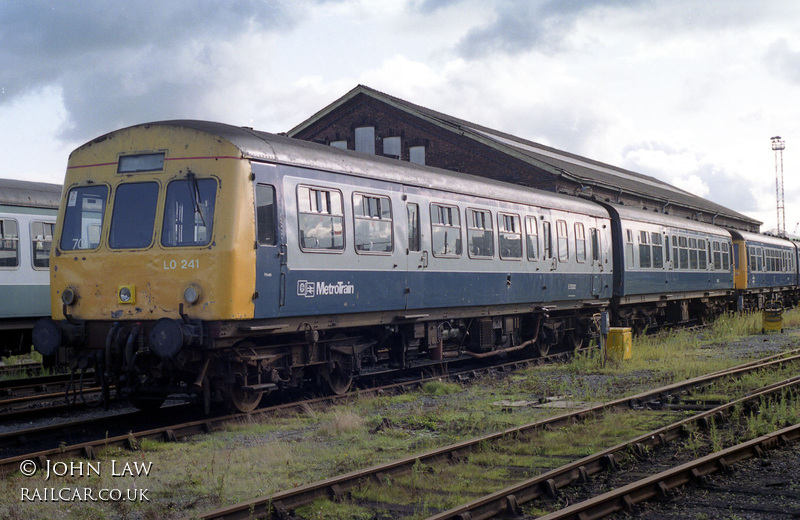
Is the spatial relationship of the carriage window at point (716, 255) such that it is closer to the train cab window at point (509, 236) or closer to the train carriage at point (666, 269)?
the train carriage at point (666, 269)

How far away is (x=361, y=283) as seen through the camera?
1091cm

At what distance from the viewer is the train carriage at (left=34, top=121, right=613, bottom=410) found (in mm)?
9055

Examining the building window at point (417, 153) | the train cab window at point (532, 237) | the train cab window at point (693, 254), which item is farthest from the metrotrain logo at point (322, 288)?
the building window at point (417, 153)

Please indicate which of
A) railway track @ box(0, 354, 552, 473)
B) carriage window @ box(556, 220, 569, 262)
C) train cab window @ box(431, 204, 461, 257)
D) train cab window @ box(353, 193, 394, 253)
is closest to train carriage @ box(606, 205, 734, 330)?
carriage window @ box(556, 220, 569, 262)

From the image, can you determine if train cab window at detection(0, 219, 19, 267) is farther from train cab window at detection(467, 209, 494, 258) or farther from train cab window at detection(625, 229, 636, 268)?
train cab window at detection(625, 229, 636, 268)

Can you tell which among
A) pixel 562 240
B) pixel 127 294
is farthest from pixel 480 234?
pixel 127 294

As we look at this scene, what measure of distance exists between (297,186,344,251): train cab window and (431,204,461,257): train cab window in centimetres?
234

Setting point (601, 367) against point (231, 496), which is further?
point (601, 367)

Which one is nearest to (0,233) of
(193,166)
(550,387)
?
(193,166)

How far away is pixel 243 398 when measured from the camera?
9852 millimetres

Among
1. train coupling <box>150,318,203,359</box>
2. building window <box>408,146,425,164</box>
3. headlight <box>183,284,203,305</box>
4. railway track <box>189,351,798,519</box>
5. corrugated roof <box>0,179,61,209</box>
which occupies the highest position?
building window <box>408,146,425,164</box>

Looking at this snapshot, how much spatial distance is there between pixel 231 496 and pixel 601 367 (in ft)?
31.8

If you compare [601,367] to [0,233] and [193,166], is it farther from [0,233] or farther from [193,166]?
[0,233]

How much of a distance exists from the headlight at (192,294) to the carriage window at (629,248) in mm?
12838
